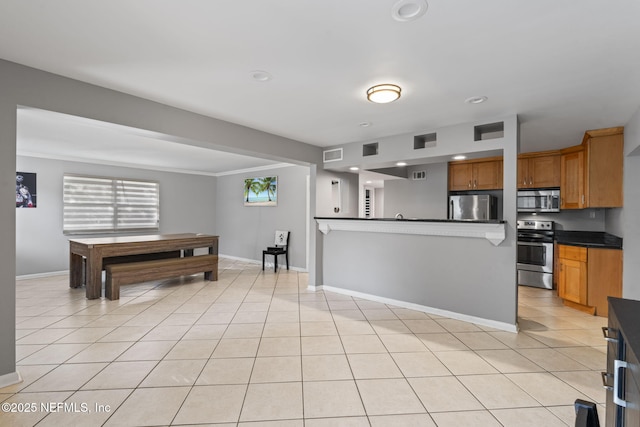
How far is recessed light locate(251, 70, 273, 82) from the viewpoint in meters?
2.32

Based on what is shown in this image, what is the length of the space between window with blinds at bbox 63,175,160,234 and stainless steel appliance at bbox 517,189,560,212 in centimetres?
790

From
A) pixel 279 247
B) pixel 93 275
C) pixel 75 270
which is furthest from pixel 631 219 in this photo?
pixel 75 270

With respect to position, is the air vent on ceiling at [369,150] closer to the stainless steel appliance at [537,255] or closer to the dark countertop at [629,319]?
the stainless steel appliance at [537,255]

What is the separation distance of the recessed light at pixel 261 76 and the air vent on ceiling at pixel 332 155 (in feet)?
8.03

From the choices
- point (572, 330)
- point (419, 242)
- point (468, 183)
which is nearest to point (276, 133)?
point (419, 242)

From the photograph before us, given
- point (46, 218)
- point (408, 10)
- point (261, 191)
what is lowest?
point (46, 218)

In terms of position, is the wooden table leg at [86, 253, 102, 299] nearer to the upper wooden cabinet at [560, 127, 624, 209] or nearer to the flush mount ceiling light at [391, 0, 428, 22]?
the flush mount ceiling light at [391, 0, 428, 22]

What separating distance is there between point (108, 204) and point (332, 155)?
5252 mm

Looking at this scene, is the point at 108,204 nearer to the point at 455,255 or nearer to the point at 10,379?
the point at 10,379

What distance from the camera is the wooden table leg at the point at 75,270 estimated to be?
16.0 ft

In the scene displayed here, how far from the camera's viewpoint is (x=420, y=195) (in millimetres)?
6109

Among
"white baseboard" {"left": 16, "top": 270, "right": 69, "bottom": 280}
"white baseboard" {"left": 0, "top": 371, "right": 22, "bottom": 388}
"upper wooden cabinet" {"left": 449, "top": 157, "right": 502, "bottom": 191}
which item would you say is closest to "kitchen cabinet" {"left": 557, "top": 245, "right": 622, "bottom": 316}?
"upper wooden cabinet" {"left": 449, "top": 157, "right": 502, "bottom": 191}

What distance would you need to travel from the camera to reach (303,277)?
588 centimetres

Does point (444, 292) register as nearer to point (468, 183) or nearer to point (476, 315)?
point (476, 315)
